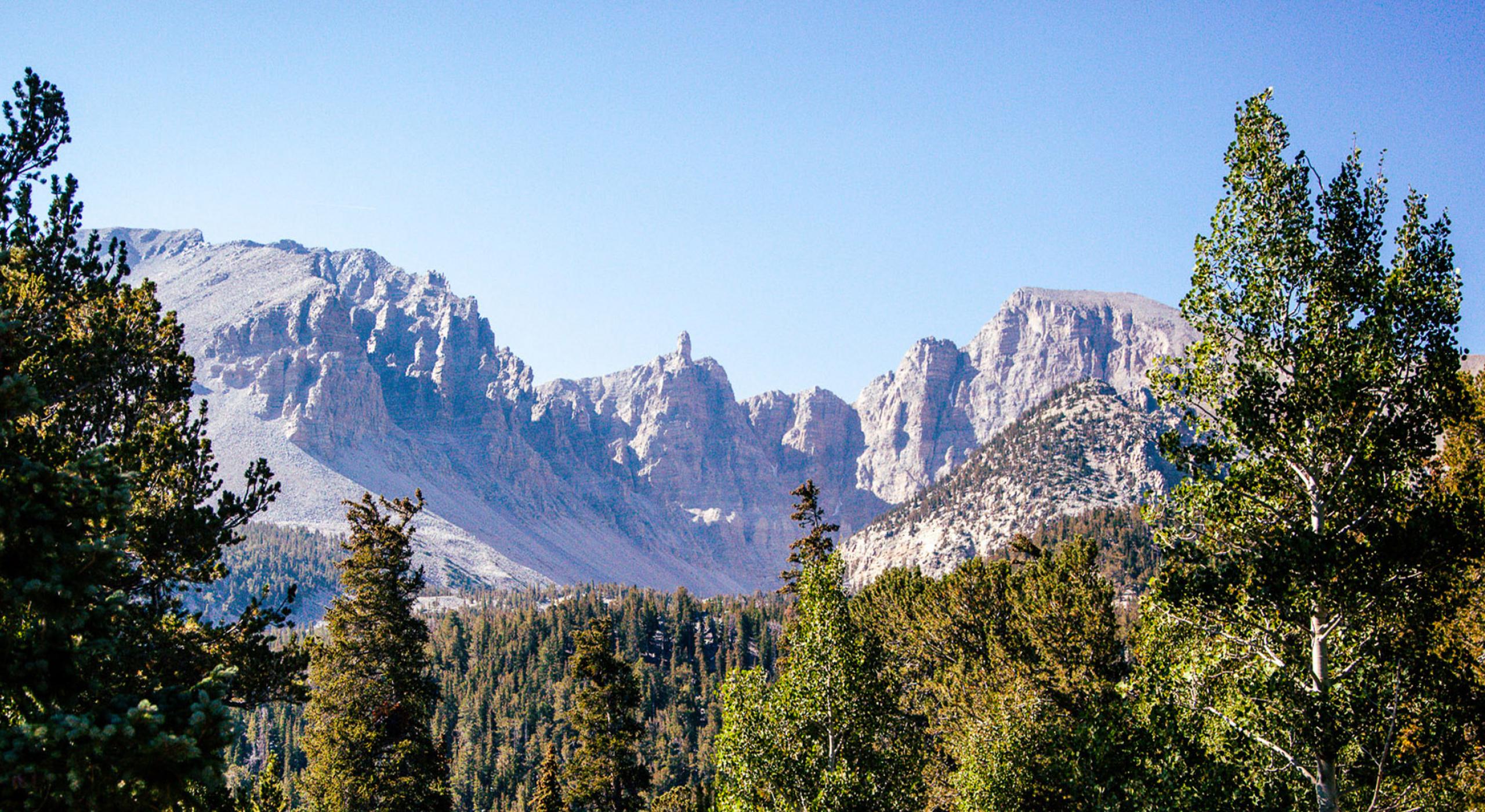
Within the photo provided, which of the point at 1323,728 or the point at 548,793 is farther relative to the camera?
the point at 548,793

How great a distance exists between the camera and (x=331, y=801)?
24.4m

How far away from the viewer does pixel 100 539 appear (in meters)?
9.15

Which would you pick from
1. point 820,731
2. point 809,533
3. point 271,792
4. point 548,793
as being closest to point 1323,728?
point 820,731

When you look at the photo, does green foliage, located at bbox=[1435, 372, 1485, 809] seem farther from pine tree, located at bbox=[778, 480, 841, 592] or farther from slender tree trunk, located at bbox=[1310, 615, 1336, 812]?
pine tree, located at bbox=[778, 480, 841, 592]

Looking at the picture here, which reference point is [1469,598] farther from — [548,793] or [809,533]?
[548,793]

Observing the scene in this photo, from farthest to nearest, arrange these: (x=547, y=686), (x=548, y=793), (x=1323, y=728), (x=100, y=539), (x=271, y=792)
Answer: (x=547, y=686) → (x=548, y=793) → (x=271, y=792) → (x=1323, y=728) → (x=100, y=539)

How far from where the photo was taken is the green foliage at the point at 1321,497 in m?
11.3

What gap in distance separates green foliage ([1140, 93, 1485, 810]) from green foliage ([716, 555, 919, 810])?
25.1ft

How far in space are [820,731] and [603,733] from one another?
1458 cm

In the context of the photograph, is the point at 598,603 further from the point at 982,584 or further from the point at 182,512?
the point at 182,512

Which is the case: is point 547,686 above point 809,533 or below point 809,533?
below

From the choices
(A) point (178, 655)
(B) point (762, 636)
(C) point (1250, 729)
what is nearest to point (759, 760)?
(C) point (1250, 729)

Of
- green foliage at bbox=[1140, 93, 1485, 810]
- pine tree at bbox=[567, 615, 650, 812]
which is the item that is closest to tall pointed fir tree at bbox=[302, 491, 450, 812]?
pine tree at bbox=[567, 615, 650, 812]

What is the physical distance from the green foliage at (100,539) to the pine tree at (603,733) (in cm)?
1620
